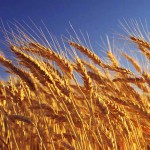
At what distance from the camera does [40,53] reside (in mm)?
2127

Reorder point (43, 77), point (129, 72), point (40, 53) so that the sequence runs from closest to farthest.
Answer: point (43, 77) → point (40, 53) → point (129, 72)

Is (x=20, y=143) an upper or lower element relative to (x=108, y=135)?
upper

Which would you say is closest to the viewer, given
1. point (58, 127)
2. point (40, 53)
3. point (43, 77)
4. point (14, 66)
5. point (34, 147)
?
point (43, 77)

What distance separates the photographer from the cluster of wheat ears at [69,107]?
5.88ft

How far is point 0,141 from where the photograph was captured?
1.99 metres

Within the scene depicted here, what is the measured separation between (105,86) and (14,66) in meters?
0.96

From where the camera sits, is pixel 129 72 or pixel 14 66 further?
pixel 129 72

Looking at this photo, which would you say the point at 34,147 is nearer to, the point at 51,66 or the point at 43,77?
the point at 51,66

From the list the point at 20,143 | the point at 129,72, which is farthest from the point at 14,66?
the point at 129,72

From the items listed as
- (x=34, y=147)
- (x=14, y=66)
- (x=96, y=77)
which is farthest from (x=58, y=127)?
(x=14, y=66)

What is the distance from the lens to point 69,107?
181 cm

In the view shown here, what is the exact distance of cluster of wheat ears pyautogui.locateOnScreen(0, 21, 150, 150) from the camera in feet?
5.88

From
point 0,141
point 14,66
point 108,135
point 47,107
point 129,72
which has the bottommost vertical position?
point 108,135

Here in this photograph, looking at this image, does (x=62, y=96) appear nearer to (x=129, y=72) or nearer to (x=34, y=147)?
(x=34, y=147)
